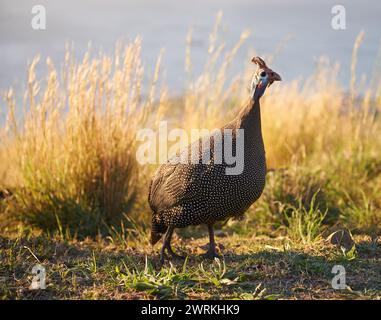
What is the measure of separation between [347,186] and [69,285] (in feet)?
12.6

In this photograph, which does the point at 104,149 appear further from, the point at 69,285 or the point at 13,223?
the point at 69,285

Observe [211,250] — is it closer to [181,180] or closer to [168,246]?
[168,246]

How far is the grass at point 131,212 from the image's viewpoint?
12.5ft

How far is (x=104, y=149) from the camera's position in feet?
19.4

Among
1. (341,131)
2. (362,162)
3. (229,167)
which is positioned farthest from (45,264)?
(341,131)

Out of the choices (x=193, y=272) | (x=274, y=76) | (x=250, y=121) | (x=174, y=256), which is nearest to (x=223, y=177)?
(x=250, y=121)

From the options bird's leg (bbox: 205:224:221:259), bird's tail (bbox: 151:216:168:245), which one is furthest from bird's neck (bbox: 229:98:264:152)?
bird's tail (bbox: 151:216:168:245)

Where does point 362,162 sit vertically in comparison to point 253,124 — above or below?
below

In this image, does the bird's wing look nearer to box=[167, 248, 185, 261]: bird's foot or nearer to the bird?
the bird

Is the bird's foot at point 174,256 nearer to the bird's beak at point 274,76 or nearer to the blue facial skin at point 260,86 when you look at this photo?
the blue facial skin at point 260,86

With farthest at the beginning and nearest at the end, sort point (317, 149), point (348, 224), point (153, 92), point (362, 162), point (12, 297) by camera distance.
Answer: point (317, 149)
point (362, 162)
point (153, 92)
point (348, 224)
point (12, 297)

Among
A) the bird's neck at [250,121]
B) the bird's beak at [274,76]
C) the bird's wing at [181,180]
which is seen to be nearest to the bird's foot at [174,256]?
the bird's wing at [181,180]

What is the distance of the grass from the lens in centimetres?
382

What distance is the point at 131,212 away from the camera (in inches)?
243
